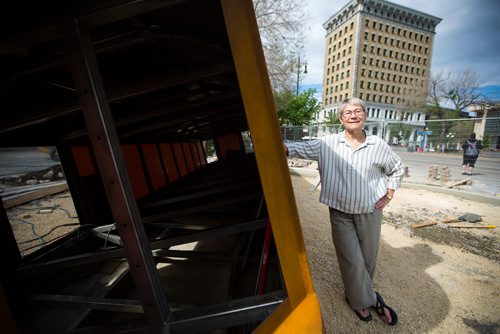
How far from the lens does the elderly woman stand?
82.1 inches

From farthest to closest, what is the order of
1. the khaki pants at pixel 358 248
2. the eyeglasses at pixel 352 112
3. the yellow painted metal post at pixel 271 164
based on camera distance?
the khaki pants at pixel 358 248 → the eyeglasses at pixel 352 112 → the yellow painted metal post at pixel 271 164

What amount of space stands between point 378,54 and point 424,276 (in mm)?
59798

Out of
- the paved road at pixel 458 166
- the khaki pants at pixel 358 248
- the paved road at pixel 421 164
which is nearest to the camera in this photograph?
the khaki pants at pixel 358 248

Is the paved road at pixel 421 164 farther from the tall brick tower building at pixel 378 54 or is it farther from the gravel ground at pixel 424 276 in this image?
the tall brick tower building at pixel 378 54

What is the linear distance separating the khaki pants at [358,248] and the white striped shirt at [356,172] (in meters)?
0.14

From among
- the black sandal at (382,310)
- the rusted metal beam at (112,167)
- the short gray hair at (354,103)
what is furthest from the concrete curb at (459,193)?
the rusted metal beam at (112,167)

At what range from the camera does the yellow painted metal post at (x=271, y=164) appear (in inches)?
43.3

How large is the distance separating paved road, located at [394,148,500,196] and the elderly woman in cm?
785

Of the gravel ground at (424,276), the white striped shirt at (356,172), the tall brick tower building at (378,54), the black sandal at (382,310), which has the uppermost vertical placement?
the tall brick tower building at (378,54)

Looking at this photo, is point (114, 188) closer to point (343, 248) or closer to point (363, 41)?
point (343, 248)

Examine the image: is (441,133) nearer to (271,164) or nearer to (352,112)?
(352,112)

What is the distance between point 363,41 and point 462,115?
995 inches

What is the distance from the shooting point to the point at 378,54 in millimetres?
47844

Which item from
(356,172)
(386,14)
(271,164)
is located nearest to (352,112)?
(356,172)
